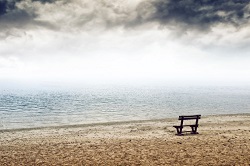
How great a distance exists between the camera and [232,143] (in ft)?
48.8

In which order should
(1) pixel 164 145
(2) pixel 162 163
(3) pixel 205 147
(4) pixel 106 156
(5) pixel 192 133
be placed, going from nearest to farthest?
(2) pixel 162 163, (4) pixel 106 156, (3) pixel 205 147, (1) pixel 164 145, (5) pixel 192 133

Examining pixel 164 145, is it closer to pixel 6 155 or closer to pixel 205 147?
pixel 205 147

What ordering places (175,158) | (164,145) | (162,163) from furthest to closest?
(164,145), (175,158), (162,163)

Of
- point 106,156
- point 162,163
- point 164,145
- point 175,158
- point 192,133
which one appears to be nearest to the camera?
point 162,163

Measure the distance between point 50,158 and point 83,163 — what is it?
2.51 meters

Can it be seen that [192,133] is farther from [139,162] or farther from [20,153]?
[20,153]

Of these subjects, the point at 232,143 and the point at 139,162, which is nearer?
the point at 139,162

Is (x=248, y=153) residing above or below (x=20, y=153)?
above

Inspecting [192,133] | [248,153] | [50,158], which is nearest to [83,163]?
[50,158]

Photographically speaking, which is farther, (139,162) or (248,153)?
(248,153)

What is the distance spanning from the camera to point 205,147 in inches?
542

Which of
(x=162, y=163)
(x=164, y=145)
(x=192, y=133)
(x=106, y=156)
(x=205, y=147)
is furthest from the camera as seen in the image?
(x=192, y=133)

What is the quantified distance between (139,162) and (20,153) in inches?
329

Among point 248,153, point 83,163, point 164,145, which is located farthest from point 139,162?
point 248,153
